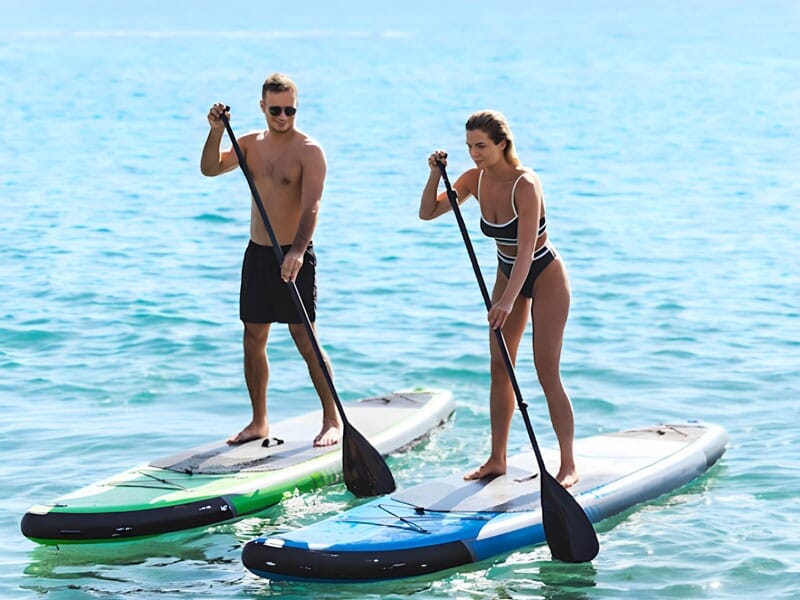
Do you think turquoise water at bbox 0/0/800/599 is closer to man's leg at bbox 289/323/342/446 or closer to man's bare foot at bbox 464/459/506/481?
man's leg at bbox 289/323/342/446

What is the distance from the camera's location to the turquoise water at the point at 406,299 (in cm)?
684

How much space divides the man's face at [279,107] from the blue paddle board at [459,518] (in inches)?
79.9

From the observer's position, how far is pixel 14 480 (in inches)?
317

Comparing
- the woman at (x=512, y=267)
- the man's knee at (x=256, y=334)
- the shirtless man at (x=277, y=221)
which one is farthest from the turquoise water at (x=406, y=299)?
the man's knee at (x=256, y=334)

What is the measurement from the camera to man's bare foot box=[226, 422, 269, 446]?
7.86 m

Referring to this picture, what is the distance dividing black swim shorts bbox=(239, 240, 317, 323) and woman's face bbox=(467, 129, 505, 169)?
1438mm

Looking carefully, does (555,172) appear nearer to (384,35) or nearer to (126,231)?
(126,231)

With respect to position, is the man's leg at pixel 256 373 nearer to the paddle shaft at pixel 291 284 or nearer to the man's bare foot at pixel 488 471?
the paddle shaft at pixel 291 284

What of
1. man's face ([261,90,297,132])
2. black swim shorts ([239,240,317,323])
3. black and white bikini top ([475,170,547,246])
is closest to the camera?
black and white bikini top ([475,170,547,246])

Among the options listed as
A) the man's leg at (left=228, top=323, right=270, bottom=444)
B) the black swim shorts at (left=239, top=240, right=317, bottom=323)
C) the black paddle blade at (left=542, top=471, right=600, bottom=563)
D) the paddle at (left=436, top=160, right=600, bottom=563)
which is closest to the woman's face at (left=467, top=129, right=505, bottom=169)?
the paddle at (left=436, top=160, right=600, bottom=563)

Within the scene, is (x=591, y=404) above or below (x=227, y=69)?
below

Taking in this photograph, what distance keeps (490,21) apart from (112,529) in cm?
5889

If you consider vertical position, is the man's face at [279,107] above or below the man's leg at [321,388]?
above

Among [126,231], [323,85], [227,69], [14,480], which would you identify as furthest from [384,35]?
[14,480]
